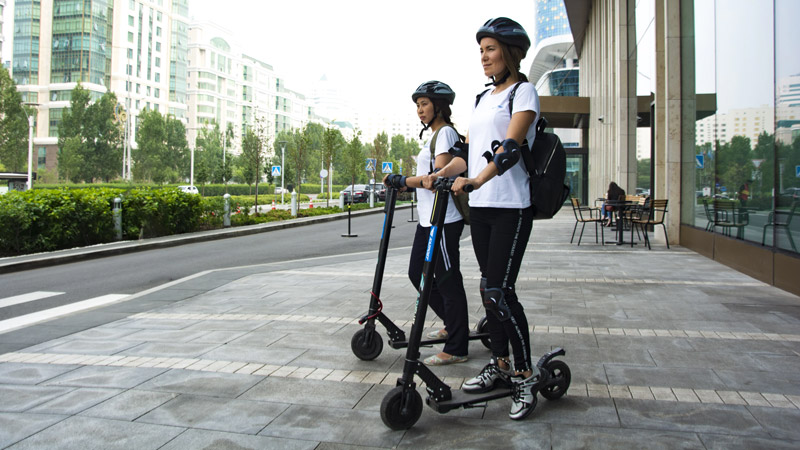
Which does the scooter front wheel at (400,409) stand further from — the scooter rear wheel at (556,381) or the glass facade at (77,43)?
the glass facade at (77,43)

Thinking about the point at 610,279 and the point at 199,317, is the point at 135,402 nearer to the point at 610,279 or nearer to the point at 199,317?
the point at 199,317

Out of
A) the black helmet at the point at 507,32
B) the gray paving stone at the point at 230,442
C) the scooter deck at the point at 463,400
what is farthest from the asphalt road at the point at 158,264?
the black helmet at the point at 507,32

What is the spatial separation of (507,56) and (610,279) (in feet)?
17.8

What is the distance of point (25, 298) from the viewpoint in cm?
734

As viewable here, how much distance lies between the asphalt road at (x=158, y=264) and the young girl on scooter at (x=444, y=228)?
489 cm

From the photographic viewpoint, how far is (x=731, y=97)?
31.1 feet

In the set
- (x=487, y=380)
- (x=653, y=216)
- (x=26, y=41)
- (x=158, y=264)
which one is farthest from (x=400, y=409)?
(x=26, y=41)

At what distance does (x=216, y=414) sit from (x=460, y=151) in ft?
6.60

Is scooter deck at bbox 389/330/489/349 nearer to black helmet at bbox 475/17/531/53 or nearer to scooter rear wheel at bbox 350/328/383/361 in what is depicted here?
scooter rear wheel at bbox 350/328/383/361

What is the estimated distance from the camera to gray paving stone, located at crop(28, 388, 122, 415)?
10.6 ft

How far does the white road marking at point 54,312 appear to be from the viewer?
570cm

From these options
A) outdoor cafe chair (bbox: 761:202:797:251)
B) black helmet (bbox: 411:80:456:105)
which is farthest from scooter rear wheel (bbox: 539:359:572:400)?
outdoor cafe chair (bbox: 761:202:797:251)

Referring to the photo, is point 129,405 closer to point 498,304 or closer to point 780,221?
point 498,304

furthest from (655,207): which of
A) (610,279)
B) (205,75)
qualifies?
(205,75)
